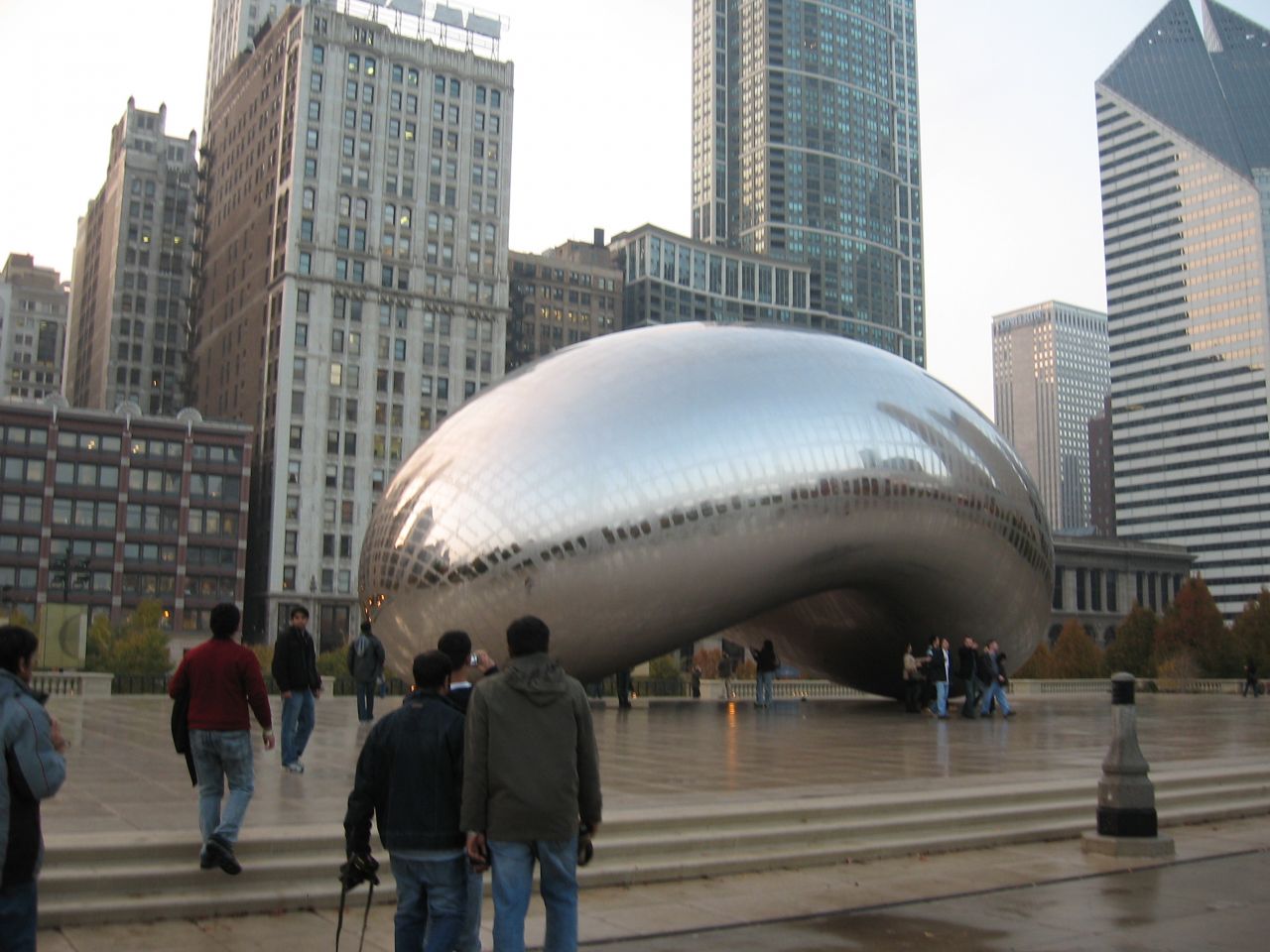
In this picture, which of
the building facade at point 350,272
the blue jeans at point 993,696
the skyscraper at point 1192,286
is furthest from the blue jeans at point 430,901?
the skyscraper at point 1192,286

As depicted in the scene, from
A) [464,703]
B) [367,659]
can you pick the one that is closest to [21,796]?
[464,703]

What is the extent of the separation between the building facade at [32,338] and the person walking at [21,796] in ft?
592

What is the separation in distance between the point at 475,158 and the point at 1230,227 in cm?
11592

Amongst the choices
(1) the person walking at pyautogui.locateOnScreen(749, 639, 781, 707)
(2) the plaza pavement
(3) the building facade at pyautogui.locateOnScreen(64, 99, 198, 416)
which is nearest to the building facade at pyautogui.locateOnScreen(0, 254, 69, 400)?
(3) the building facade at pyautogui.locateOnScreen(64, 99, 198, 416)

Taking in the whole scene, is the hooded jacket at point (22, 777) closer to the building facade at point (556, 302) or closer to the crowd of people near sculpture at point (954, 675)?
the crowd of people near sculpture at point (954, 675)

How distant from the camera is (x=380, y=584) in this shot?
58.1 ft

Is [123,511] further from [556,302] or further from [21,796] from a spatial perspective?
[21,796]

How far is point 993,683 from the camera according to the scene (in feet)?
74.3

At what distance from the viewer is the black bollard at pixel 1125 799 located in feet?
32.6

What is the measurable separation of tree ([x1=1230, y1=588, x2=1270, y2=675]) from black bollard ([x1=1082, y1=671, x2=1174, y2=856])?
181ft

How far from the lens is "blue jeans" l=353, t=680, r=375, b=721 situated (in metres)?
17.2

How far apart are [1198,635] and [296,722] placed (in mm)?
63512

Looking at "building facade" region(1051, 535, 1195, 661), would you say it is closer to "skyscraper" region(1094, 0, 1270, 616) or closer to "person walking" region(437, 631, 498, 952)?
"skyscraper" region(1094, 0, 1270, 616)

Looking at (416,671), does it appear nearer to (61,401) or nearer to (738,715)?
(738,715)
